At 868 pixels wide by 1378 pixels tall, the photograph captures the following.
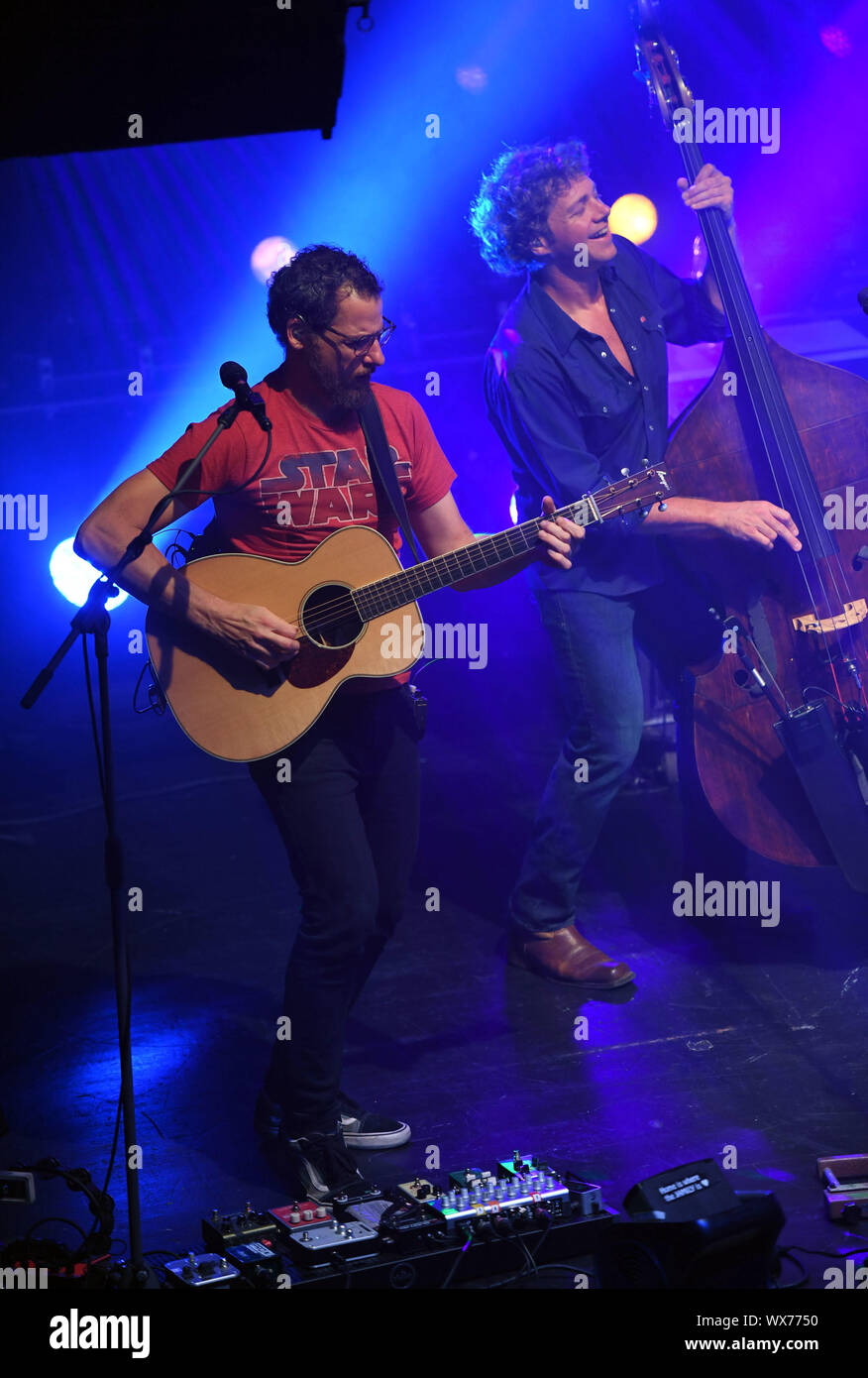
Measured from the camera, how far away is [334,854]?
128 inches

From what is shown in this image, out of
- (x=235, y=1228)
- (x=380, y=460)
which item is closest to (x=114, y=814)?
(x=235, y=1228)

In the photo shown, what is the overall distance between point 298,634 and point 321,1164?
1309 mm

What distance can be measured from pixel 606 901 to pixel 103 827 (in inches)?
110

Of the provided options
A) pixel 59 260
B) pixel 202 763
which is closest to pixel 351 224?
pixel 59 260

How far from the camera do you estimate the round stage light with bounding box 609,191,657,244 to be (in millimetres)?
7941

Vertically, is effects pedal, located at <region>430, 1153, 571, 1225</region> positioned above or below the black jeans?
below

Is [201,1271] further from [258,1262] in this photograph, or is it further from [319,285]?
[319,285]

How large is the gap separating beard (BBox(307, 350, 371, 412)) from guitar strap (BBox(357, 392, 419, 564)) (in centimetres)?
5

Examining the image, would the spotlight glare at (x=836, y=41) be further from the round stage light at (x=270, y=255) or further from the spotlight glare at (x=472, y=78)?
the round stage light at (x=270, y=255)

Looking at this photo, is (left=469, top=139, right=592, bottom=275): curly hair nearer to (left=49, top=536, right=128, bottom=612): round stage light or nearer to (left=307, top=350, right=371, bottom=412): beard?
(left=307, top=350, right=371, bottom=412): beard

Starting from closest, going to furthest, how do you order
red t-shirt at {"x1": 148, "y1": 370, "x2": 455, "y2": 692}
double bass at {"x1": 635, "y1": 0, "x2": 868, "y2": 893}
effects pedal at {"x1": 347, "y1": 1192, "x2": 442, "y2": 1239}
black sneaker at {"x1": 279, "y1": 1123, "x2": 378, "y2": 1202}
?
effects pedal at {"x1": 347, "y1": 1192, "x2": 442, "y2": 1239}, black sneaker at {"x1": 279, "y1": 1123, "x2": 378, "y2": 1202}, red t-shirt at {"x1": 148, "y1": 370, "x2": 455, "y2": 692}, double bass at {"x1": 635, "y1": 0, "x2": 868, "y2": 893}

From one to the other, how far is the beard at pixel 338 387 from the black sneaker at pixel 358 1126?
1.81 meters

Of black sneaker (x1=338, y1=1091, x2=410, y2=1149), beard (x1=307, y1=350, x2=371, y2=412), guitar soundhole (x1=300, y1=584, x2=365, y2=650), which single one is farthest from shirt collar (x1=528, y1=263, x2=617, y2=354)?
black sneaker (x1=338, y1=1091, x2=410, y2=1149)
